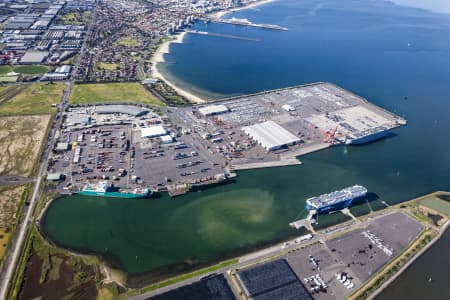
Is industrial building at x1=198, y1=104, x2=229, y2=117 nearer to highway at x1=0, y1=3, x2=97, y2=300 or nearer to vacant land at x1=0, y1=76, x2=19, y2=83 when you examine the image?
highway at x1=0, y1=3, x2=97, y2=300

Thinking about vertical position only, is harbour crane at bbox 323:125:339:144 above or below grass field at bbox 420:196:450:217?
above

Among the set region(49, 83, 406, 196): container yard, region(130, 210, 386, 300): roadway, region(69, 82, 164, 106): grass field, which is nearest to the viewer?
region(130, 210, 386, 300): roadway

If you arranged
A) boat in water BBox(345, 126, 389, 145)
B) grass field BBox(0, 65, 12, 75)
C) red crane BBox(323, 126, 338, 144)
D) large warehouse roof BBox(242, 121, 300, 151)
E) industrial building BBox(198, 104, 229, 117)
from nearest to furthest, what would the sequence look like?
large warehouse roof BBox(242, 121, 300, 151)
red crane BBox(323, 126, 338, 144)
boat in water BBox(345, 126, 389, 145)
industrial building BBox(198, 104, 229, 117)
grass field BBox(0, 65, 12, 75)

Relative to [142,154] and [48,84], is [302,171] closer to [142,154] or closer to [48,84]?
[142,154]

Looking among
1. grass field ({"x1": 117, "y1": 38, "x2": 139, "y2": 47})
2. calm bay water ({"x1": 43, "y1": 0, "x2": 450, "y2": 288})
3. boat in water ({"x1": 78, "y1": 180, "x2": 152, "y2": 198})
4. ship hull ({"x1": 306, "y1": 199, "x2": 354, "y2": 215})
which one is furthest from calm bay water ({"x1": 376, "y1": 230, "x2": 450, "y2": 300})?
grass field ({"x1": 117, "y1": 38, "x2": 139, "y2": 47})

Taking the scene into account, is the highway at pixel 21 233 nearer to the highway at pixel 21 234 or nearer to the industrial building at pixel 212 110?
the highway at pixel 21 234

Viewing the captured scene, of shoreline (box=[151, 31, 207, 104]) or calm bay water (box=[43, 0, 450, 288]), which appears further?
shoreline (box=[151, 31, 207, 104])

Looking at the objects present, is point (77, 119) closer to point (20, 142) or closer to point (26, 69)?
point (20, 142)

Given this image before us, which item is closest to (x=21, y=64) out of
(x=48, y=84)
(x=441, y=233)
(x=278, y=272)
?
(x=48, y=84)
